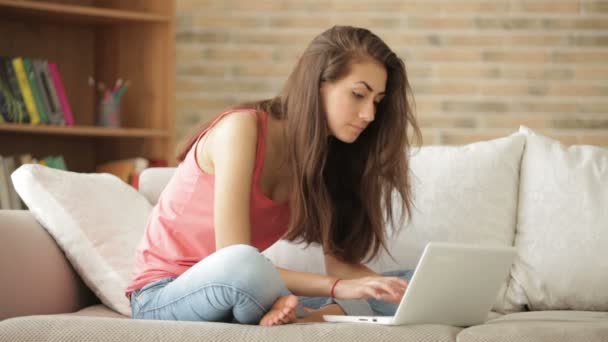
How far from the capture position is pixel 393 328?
5.21 ft

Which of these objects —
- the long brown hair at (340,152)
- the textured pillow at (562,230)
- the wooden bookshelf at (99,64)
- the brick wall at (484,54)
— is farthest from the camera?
the brick wall at (484,54)

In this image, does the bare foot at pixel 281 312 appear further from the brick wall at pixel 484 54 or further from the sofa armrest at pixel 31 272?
the brick wall at pixel 484 54

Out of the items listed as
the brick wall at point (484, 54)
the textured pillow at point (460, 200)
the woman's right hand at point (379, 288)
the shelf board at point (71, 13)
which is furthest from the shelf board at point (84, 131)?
the woman's right hand at point (379, 288)

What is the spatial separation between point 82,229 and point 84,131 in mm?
1542

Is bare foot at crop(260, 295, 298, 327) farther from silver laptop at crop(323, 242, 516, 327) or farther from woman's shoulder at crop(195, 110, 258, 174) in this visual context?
woman's shoulder at crop(195, 110, 258, 174)

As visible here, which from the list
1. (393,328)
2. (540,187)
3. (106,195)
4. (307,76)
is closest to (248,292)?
(393,328)

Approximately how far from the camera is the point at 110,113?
3.73 meters

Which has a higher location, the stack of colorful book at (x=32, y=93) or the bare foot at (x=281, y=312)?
the stack of colorful book at (x=32, y=93)

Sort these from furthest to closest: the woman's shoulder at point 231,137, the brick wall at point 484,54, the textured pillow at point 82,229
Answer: the brick wall at point 484,54, the textured pillow at point 82,229, the woman's shoulder at point 231,137

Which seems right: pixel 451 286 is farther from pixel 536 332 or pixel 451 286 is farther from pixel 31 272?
pixel 31 272

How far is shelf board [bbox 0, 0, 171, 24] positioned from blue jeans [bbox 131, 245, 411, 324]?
2041 mm

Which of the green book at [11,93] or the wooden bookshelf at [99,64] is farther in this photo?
the wooden bookshelf at [99,64]

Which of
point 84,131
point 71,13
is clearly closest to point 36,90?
point 84,131

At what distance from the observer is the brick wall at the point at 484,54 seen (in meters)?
3.94
